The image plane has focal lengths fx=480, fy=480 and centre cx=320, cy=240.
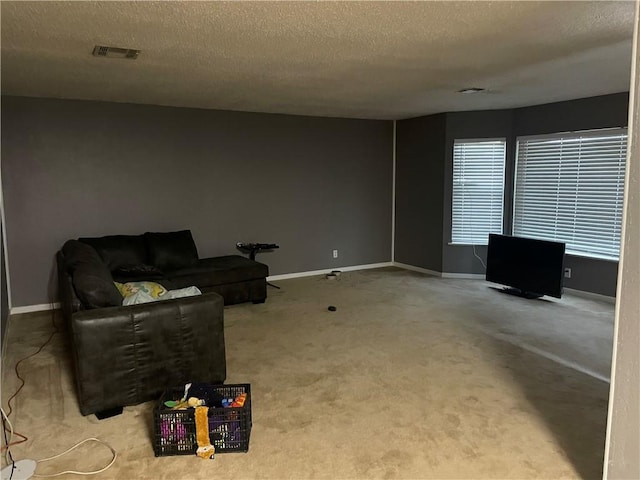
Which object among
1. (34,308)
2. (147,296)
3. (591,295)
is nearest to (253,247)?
(34,308)

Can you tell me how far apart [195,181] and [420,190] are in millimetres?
3194

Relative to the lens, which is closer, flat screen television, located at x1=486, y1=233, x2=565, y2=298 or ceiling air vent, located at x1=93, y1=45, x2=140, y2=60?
ceiling air vent, located at x1=93, y1=45, x2=140, y2=60

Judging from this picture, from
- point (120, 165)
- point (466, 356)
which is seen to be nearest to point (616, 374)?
point (466, 356)

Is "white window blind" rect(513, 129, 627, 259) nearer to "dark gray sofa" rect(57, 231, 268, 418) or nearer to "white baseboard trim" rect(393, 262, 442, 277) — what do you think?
"white baseboard trim" rect(393, 262, 442, 277)

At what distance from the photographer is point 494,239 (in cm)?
599

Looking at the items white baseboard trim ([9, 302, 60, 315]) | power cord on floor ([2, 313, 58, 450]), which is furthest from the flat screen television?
white baseboard trim ([9, 302, 60, 315])

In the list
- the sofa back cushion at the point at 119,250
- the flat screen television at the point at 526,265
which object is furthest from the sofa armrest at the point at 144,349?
the flat screen television at the point at 526,265

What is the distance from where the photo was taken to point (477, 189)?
21.5ft

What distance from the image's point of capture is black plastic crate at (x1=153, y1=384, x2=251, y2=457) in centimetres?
252

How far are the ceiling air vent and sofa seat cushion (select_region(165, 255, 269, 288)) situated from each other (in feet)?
7.27

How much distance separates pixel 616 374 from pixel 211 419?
1.95m

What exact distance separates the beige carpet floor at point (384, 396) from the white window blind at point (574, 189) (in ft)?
2.74

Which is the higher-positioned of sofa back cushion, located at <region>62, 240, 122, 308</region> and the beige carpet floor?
Answer: sofa back cushion, located at <region>62, 240, 122, 308</region>

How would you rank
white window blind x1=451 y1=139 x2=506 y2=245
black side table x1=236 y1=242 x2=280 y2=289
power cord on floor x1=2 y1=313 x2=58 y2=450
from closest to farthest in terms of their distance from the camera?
power cord on floor x1=2 y1=313 x2=58 y2=450 → black side table x1=236 y1=242 x2=280 y2=289 → white window blind x1=451 y1=139 x2=506 y2=245
